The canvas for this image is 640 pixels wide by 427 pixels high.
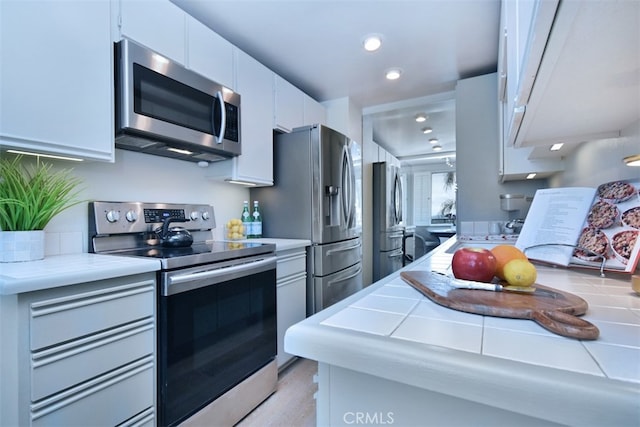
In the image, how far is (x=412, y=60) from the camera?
2.45m

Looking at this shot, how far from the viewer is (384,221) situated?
406cm

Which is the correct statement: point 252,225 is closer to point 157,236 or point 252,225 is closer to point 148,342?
point 157,236

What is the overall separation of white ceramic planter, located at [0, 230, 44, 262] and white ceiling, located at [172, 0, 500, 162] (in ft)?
4.99

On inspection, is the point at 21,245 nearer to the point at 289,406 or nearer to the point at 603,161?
the point at 289,406

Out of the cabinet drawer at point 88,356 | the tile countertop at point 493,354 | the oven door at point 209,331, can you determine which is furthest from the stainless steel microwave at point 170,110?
the tile countertop at point 493,354

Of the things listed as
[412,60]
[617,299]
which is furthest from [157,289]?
[412,60]

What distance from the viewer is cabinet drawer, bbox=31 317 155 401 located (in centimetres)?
90

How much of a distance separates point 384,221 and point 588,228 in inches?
123

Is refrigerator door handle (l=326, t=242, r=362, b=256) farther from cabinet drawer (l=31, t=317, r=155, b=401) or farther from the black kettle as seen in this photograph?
cabinet drawer (l=31, t=317, r=155, b=401)

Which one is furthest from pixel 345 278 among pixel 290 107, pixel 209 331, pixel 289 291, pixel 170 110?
pixel 170 110

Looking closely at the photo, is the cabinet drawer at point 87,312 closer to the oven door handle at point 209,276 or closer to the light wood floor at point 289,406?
the oven door handle at point 209,276

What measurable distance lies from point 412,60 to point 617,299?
232 cm

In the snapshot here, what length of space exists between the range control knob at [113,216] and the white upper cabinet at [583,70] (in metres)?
1.80

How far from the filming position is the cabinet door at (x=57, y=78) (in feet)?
3.54
